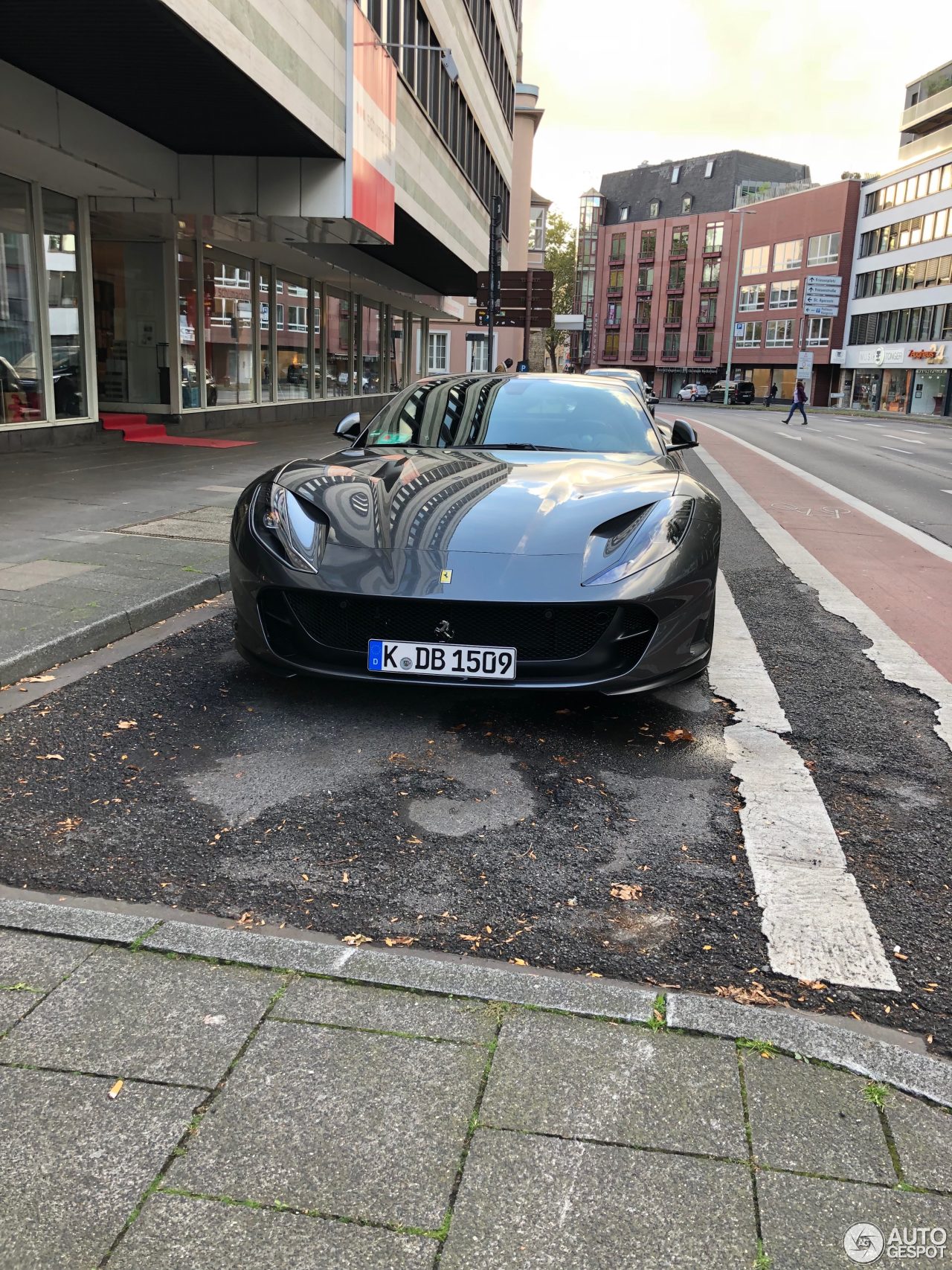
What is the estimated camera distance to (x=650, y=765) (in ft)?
12.3

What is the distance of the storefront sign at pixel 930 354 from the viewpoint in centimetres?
5831

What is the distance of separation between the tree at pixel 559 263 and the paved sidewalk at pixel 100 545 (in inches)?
3011

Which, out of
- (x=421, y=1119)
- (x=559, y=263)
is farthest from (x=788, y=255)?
(x=421, y=1119)

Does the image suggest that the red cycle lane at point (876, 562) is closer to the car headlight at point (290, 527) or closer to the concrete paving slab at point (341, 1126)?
the car headlight at point (290, 527)

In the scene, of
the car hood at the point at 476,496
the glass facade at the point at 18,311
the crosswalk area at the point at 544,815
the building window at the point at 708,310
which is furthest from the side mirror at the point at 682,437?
the building window at the point at 708,310

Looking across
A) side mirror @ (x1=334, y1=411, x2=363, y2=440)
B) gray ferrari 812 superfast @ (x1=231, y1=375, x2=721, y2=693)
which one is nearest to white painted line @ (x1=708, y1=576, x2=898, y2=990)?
gray ferrari 812 superfast @ (x1=231, y1=375, x2=721, y2=693)

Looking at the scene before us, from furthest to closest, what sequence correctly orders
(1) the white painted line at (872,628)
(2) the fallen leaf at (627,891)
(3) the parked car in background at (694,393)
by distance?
(3) the parked car in background at (694,393)
(1) the white painted line at (872,628)
(2) the fallen leaf at (627,891)

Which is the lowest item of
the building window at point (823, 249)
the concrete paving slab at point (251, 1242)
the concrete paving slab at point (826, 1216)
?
the concrete paving slab at point (251, 1242)

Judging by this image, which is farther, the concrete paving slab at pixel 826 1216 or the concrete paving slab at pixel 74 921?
the concrete paving slab at pixel 74 921

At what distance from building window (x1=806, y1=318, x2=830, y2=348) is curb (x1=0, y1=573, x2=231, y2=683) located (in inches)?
2985

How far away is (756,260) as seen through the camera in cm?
8388

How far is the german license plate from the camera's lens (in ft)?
12.3

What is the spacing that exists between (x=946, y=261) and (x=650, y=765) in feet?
216

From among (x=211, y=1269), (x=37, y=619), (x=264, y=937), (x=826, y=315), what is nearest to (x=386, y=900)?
(x=264, y=937)
